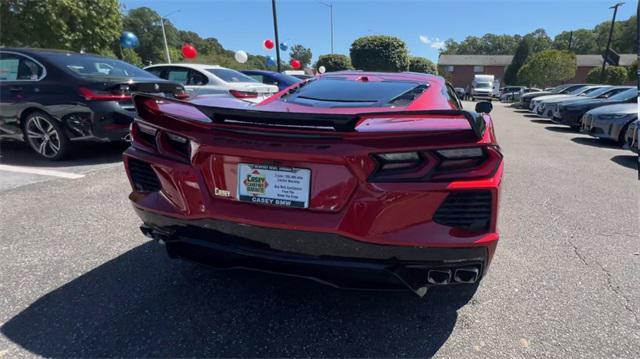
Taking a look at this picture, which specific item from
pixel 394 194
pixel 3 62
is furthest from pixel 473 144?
pixel 3 62

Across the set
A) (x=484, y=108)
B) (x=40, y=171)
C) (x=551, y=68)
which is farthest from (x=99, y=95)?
(x=551, y=68)

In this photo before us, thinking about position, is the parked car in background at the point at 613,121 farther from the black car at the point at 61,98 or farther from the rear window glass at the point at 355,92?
the black car at the point at 61,98

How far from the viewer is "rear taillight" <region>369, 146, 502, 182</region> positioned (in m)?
1.56

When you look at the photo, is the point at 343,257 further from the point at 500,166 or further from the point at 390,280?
the point at 500,166

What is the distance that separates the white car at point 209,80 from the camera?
7523 mm

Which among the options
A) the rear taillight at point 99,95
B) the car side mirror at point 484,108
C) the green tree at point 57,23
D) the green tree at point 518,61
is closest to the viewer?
the car side mirror at point 484,108

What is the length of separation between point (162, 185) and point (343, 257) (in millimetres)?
1009

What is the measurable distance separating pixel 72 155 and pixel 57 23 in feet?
49.3

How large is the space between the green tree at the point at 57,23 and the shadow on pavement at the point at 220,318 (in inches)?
740

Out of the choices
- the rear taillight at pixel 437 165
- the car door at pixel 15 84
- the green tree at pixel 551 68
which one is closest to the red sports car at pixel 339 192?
the rear taillight at pixel 437 165

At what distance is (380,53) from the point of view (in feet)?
167

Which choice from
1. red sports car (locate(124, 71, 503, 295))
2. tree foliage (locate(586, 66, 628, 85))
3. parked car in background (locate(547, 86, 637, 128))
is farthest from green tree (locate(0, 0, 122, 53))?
tree foliage (locate(586, 66, 628, 85))

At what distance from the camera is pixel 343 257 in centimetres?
165

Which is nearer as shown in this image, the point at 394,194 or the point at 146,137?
the point at 394,194
